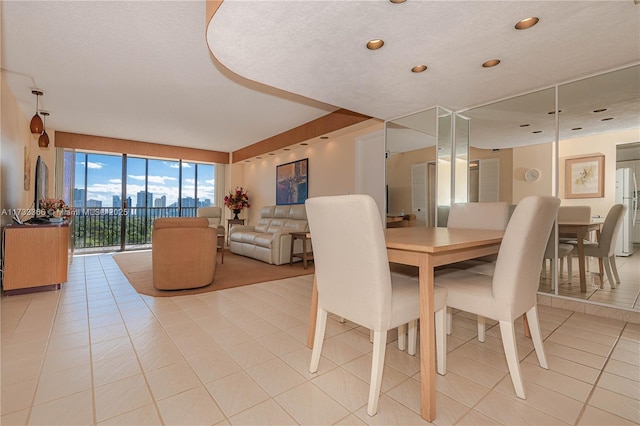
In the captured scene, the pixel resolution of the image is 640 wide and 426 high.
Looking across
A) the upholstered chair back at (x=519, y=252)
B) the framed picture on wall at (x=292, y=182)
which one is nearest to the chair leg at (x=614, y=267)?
the upholstered chair back at (x=519, y=252)

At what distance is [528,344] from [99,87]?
17.5 feet

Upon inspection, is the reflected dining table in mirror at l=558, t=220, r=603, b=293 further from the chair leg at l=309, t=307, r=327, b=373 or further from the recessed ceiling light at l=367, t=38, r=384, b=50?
the chair leg at l=309, t=307, r=327, b=373

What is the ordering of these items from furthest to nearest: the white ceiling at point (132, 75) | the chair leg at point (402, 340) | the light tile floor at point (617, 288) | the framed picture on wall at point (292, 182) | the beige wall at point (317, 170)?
the framed picture on wall at point (292, 182), the beige wall at point (317, 170), the light tile floor at point (617, 288), the white ceiling at point (132, 75), the chair leg at point (402, 340)

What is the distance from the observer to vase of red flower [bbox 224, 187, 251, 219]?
7.87 m

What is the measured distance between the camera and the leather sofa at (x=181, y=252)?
3.19 meters

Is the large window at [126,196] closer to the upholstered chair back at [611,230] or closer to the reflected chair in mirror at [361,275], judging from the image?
the reflected chair in mirror at [361,275]

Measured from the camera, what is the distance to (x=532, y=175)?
3.12 meters

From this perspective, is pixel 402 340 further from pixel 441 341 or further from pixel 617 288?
pixel 617 288

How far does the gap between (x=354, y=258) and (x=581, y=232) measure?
2801mm

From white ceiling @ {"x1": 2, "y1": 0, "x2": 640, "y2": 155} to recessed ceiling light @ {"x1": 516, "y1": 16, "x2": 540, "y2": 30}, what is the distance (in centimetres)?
5

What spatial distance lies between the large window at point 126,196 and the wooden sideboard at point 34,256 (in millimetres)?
4025

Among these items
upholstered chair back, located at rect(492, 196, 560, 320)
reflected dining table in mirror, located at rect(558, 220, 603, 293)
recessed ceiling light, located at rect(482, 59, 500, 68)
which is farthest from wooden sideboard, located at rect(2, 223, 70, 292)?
reflected dining table in mirror, located at rect(558, 220, 603, 293)

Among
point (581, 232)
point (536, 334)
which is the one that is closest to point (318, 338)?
point (536, 334)

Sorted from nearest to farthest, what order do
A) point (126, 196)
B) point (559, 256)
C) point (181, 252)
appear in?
point (559, 256)
point (181, 252)
point (126, 196)
